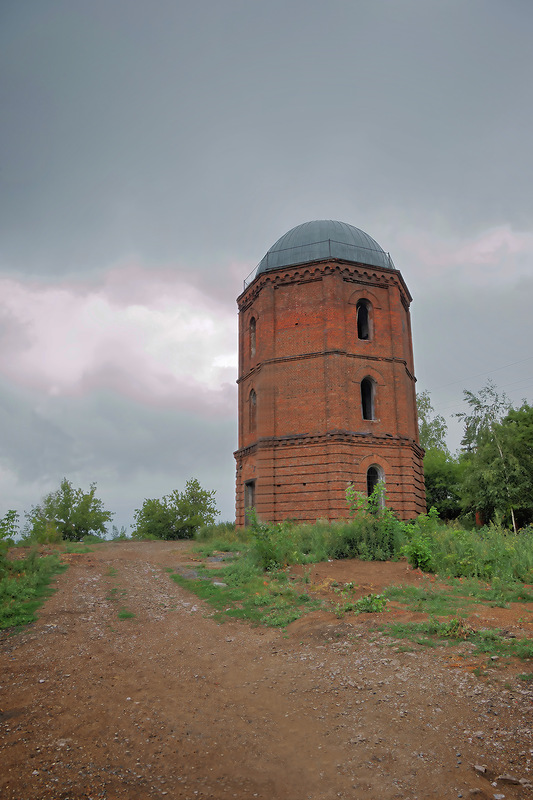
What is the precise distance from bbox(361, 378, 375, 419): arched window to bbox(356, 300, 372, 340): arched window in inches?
78.8

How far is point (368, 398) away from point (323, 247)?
21.6ft

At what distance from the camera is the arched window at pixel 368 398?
22.1 meters

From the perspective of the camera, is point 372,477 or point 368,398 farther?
point 368,398

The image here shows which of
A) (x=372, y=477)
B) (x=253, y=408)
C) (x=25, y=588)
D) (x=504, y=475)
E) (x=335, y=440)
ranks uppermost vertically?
(x=253, y=408)

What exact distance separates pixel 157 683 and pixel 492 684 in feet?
11.8

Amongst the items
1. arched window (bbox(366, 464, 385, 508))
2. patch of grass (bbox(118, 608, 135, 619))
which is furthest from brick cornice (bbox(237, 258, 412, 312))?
patch of grass (bbox(118, 608, 135, 619))

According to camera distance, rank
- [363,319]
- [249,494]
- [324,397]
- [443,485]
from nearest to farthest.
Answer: [324,397]
[249,494]
[363,319]
[443,485]

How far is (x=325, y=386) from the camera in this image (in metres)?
21.2

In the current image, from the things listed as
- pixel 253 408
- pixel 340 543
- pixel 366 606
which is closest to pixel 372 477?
pixel 253 408

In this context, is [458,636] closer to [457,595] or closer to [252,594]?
[457,595]

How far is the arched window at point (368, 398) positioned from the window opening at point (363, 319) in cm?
205

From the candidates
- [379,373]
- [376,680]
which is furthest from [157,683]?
[379,373]

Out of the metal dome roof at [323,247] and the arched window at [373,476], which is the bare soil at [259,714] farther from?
the metal dome roof at [323,247]

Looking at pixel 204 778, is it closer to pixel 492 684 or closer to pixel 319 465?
pixel 492 684
